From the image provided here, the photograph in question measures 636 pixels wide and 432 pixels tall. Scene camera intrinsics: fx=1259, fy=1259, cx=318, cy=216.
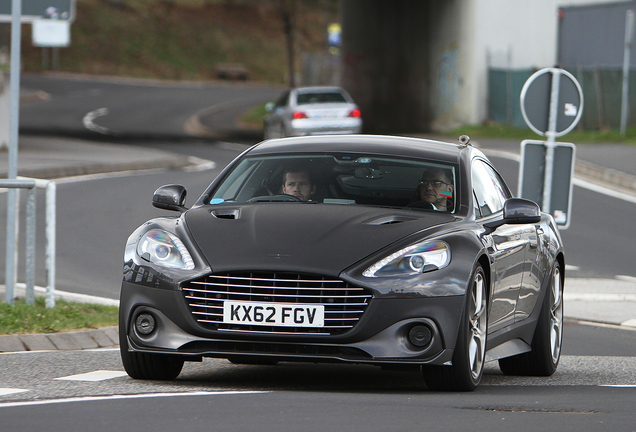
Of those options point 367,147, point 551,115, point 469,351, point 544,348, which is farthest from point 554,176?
A: point 469,351

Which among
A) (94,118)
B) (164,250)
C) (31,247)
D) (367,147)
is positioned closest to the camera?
(164,250)

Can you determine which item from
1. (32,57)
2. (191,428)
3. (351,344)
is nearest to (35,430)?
(191,428)

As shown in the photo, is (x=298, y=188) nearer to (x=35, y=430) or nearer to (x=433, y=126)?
(x=35, y=430)

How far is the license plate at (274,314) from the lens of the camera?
20.5 feet

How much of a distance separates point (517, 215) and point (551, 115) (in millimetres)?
Result: 6414

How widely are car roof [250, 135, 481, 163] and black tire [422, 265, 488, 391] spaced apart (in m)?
1.13

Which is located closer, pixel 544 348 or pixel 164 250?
pixel 164 250

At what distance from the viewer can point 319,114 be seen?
33.8 metres

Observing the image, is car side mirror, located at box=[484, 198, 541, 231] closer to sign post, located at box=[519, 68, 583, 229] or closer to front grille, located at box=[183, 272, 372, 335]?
front grille, located at box=[183, 272, 372, 335]

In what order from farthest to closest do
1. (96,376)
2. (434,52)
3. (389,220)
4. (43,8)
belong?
(434,52) < (43,8) < (96,376) < (389,220)

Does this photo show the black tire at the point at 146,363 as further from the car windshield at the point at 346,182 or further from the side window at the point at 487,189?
the side window at the point at 487,189

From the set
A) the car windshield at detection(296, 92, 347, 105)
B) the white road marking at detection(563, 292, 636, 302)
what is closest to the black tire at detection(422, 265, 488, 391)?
the white road marking at detection(563, 292, 636, 302)

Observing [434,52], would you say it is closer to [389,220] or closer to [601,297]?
[601,297]

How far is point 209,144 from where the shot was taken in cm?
3578
